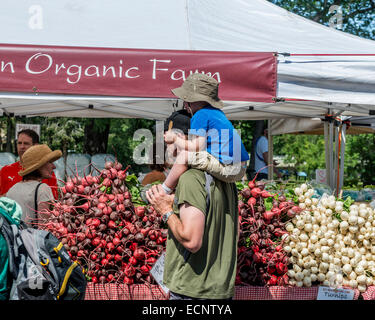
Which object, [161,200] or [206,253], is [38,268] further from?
[206,253]

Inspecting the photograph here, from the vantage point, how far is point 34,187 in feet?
10.9

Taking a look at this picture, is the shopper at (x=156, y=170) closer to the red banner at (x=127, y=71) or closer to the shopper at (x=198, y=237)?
the red banner at (x=127, y=71)

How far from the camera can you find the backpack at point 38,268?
1.93m

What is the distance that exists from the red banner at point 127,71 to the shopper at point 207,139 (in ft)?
3.86

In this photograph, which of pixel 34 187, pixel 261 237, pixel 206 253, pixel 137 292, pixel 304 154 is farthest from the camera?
pixel 304 154

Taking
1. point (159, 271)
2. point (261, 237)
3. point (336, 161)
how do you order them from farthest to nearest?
point (336, 161)
point (261, 237)
point (159, 271)

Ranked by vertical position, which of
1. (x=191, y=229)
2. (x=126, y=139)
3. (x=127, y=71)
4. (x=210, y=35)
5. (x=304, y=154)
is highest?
(x=126, y=139)

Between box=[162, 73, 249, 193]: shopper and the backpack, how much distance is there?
24.7 inches

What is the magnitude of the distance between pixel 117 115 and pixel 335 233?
4.13m

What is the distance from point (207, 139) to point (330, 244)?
63.4 inches

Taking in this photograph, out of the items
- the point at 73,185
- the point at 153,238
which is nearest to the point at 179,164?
the point at 153,238

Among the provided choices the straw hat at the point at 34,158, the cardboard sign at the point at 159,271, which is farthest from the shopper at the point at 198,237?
the straw hat at the point at 34,158

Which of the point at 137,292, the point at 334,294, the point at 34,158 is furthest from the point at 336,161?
the point at 34,158

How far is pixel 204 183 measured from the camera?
6.68ft
